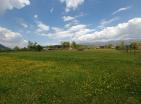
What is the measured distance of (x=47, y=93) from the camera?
617 inches

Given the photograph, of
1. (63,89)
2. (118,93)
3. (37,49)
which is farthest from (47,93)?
(37,49)

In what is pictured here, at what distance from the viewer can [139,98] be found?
1388cm

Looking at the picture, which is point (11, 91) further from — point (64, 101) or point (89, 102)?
point (89, 102)

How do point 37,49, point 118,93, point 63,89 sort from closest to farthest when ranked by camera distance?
point 118,93, point 63,89, point 37,49

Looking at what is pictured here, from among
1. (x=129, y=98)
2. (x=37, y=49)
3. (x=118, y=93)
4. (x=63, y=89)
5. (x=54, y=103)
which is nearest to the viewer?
(x=54, y=103)

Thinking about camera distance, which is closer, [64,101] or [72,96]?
[64,101]

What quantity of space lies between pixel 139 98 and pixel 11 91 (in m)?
9.42

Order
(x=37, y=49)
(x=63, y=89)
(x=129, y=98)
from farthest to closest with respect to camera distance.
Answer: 1. (x=37, y=49)
2. (x=63, y=89)
3. (x=129, y=98)

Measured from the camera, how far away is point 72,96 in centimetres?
1470

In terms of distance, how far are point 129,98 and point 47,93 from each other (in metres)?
5.83

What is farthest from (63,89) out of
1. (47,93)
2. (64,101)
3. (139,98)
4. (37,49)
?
(37,49)

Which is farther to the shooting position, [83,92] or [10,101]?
[83,92]

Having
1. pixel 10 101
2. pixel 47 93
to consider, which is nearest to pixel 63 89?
pixel 47 93

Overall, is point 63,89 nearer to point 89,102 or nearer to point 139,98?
point 89,102
